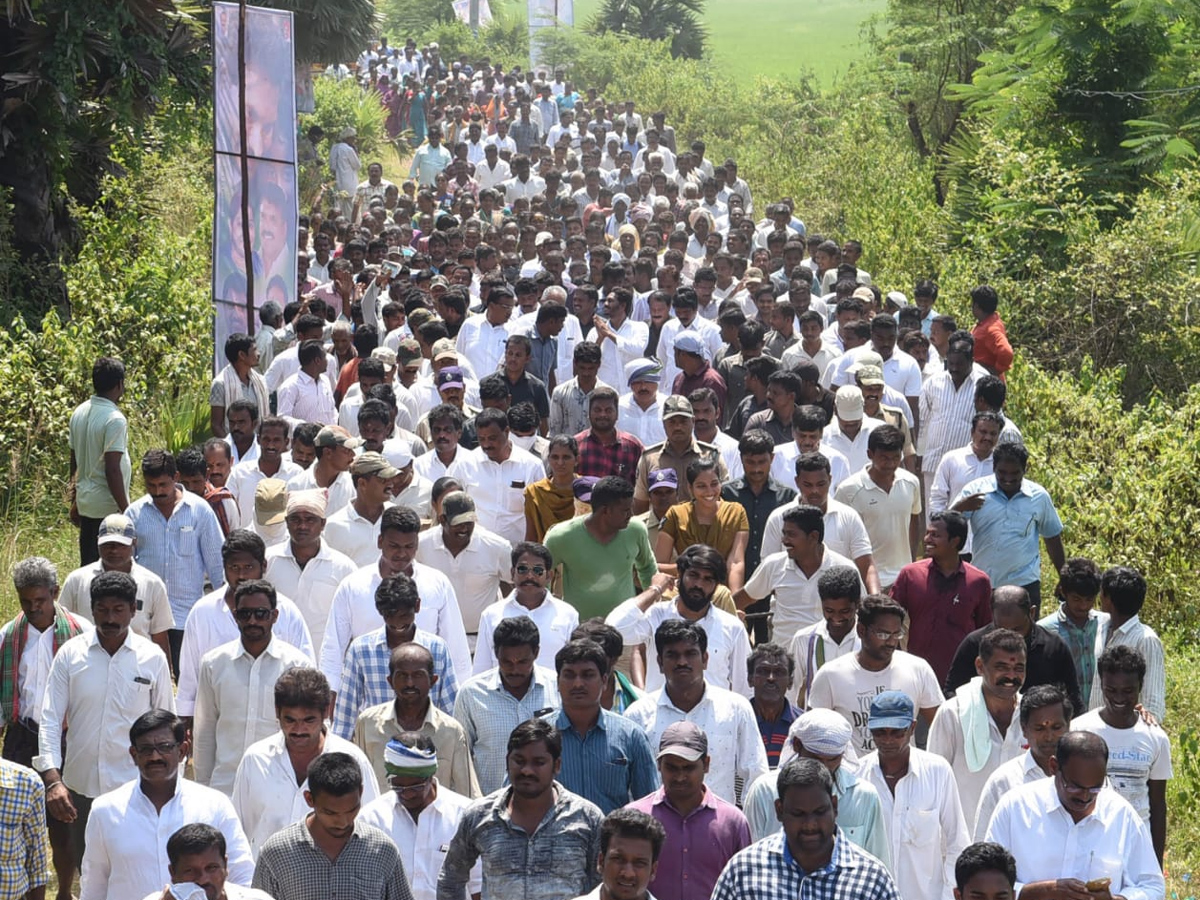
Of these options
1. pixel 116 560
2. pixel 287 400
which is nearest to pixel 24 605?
pixel 116 560

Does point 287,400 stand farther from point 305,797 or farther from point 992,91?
point 992,91

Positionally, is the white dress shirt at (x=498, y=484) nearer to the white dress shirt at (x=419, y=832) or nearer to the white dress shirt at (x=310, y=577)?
the white dress shirt at (x=310, y=577)

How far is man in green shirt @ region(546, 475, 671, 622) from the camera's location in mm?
9719

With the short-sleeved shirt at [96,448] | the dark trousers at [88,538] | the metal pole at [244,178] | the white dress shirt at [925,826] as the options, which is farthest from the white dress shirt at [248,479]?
the white dress shirt at [925,826]

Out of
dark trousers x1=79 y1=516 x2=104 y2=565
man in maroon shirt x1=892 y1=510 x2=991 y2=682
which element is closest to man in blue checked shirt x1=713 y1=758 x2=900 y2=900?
man in maroon shirt x1=892 y1=510 x2=991 y2=682

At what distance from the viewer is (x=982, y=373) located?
541 inches

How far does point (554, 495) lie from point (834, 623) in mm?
2581

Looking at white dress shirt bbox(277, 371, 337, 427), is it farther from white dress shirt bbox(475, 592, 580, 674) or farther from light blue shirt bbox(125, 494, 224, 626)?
white dress shirt bbox(475, 592, 580, 674)

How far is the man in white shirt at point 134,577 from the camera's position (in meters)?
9.20

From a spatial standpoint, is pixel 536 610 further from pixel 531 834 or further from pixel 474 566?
pixel 531 834

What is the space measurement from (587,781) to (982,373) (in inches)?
290

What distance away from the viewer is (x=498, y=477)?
11.3 m

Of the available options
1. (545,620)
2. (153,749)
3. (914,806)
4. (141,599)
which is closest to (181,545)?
(141,599)

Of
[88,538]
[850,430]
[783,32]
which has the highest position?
[783,32]
